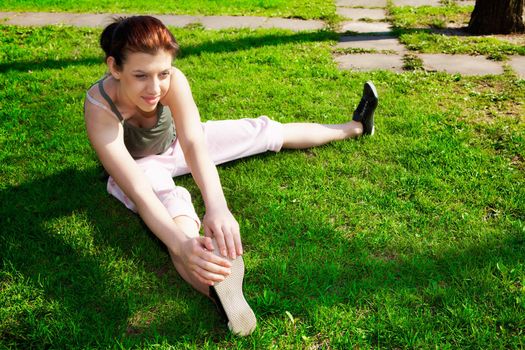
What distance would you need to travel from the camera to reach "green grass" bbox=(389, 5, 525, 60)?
567cm

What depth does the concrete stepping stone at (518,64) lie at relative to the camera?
5.01m

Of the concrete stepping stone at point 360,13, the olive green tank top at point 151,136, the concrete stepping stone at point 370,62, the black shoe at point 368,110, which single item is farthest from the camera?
the concrete stepping stone at point 360,13

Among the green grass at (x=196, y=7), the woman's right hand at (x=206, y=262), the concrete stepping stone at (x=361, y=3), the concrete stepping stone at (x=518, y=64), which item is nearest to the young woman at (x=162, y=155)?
the woman's right hand at (x=206, y=262)

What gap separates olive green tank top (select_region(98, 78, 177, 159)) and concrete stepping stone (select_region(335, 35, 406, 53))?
344cm

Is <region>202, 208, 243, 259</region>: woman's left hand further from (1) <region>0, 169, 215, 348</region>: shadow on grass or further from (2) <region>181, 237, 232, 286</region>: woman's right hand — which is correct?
(1) <region>0, 169, 215, 348</region>: shadow on grass

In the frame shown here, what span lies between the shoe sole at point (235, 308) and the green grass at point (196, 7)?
19.5 ft

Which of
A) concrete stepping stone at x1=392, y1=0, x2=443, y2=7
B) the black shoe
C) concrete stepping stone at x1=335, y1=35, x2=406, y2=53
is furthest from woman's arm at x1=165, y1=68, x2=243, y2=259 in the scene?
concrete stepping stone at x1=392, y1=0, x2=443, y2=7

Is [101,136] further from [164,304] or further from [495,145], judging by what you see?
[495,145]

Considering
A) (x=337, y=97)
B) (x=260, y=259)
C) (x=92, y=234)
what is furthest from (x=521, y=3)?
(x=92, y=234)

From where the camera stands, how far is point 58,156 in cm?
365

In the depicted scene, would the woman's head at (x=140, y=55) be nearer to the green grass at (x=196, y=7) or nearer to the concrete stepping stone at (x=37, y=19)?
the green grass at (x=196, y=7)

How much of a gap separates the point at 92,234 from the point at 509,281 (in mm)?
2210

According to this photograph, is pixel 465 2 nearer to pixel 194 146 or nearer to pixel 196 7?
pixel 196 7

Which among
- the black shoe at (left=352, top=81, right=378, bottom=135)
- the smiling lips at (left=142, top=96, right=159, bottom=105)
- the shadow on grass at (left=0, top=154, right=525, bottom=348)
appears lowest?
the shadow on grass at (left=0, top=154, right=525, bottom=348)
